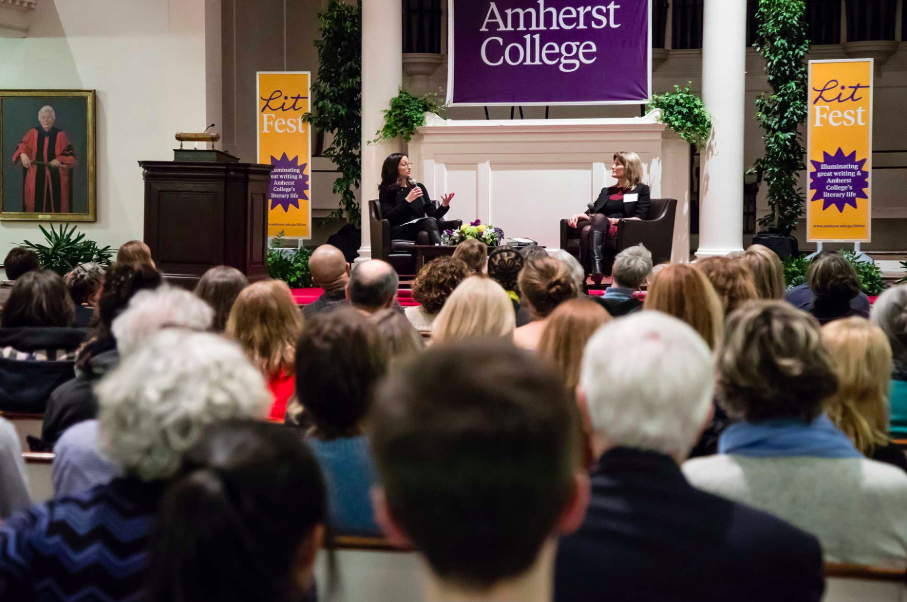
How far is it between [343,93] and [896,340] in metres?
8.47

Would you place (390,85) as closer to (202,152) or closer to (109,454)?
(202,152)

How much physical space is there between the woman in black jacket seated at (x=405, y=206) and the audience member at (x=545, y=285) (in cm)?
456

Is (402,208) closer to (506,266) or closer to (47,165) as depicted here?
(506,266)

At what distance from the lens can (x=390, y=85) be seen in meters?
9.86

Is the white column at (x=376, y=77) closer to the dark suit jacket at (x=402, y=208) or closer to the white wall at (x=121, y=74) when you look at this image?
the dark suit jacket at (x=402, y=208)

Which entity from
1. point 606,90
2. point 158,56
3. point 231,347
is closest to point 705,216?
point 606,90

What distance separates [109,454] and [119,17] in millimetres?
9863

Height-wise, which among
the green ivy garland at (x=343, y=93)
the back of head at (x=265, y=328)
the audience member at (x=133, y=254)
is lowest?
the back of head at (x=265, y=328)

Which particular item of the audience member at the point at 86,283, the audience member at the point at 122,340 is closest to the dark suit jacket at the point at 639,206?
the audience member at the point at 86,283

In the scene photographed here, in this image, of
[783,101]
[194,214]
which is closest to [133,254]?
[194,214]

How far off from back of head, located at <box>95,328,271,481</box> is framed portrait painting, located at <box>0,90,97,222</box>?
9.63 m

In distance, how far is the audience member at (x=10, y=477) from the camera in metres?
1.97

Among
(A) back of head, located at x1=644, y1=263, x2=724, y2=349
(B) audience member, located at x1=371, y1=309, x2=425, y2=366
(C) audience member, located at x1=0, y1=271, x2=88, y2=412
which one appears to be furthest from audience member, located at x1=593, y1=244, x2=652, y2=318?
(C) audience member, located at x1=0, y1=271, x2=88, y2=412

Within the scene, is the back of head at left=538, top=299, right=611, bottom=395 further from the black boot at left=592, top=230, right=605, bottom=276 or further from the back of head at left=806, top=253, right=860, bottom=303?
the black boot at left=592, top=230, right=605, bottom=276
